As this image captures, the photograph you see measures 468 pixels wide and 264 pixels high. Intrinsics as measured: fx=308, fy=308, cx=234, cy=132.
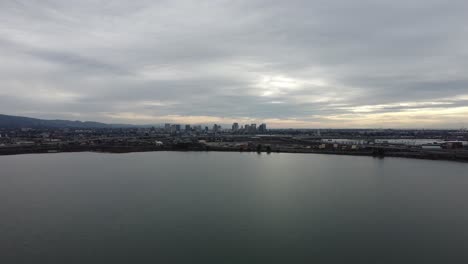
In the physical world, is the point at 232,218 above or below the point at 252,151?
below

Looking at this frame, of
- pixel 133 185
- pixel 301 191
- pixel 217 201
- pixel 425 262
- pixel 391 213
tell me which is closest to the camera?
pixel 425 262

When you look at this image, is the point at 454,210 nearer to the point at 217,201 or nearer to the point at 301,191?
the point at 301,191

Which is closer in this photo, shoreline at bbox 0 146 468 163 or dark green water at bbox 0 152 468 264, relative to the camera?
dark green water at bbox 0 152 468 264

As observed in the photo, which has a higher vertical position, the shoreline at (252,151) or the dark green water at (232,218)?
the shoreline at (252,151)

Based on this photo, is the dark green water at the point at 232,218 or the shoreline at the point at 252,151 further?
the shoreline at the point at 252,151

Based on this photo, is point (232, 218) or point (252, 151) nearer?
point (232, 218)

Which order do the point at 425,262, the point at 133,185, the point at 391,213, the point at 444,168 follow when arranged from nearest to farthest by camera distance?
the point at 425,262
the point at 391,213
the point at 133,185
the point at 444,168

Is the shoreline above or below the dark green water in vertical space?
above

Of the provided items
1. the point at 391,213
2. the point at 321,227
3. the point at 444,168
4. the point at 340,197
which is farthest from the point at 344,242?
the point at 444,168
